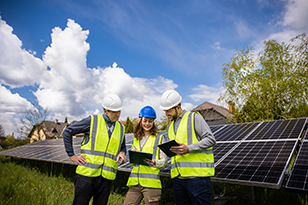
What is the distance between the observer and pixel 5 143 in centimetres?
5197

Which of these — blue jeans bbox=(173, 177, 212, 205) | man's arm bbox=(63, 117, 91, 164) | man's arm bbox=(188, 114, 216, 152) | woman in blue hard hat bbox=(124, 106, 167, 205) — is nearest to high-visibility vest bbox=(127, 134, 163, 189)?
woman in blue hard hat bbox=(124, 106, 167, 205)

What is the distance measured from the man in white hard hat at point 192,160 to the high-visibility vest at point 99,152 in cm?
114

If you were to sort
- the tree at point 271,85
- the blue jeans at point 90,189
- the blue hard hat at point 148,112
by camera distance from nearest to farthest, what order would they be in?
the blue jeans at point 90,189
the blue hard hat at point 148,112
the tree at point 271,85

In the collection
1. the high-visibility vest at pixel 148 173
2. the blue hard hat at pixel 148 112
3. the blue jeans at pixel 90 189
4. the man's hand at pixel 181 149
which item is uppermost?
the blue hard hat at pixel 148 112

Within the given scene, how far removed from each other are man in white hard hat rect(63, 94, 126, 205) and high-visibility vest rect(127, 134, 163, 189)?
372mm

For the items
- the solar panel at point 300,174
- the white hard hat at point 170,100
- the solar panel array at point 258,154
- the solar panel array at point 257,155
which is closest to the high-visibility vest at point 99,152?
the white hard hat at point 170,100

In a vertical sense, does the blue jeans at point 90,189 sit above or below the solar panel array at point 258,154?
below

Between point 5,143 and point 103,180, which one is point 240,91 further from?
point 5,143

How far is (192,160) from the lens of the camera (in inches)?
114

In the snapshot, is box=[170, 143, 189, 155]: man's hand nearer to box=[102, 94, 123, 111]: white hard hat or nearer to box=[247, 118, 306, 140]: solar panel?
box=[102, 94, 123, 111]: white hard hat

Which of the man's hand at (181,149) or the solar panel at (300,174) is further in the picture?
the solar panel at (300,174)

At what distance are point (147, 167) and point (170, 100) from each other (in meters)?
1.30

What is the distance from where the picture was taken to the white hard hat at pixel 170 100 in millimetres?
3378

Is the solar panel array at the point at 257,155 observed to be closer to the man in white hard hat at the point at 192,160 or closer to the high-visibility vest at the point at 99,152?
the man in white hard hat at the point at 192,160
